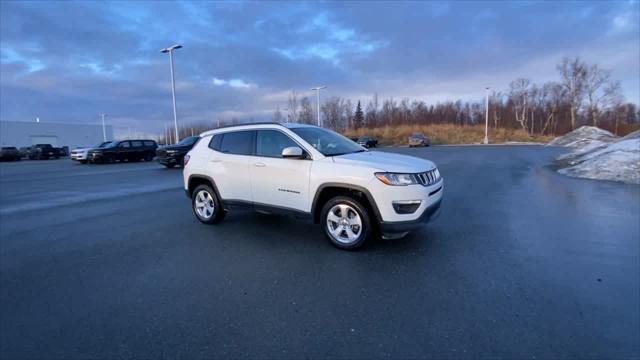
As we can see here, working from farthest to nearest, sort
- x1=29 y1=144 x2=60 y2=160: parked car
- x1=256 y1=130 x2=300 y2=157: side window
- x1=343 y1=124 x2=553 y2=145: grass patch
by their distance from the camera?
x1=343 y1=124 x2=553 y2=145: grass patch → x1=29 y1=144 x2=60 y2=160: parked car → x1=256 y1=130 x2=300 y2=157: side window

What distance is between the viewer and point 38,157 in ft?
136

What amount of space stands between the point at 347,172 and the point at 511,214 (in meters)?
4.29

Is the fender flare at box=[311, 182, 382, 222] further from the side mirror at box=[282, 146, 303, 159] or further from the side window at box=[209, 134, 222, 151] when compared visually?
the side window at box=[209, 134, 222, 151]

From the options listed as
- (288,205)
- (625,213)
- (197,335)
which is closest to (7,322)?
(197,335)

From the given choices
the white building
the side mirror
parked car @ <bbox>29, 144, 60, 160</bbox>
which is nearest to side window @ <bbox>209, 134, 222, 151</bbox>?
the side mirror

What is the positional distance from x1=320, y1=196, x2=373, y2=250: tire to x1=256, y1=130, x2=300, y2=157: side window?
1.19 metres

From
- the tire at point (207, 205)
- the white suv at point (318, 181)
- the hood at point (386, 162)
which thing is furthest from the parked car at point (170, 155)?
the hood at point (386, 162)

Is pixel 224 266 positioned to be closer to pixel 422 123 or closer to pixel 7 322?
pixel 7 322

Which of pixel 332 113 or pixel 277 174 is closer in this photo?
pixel 277 174

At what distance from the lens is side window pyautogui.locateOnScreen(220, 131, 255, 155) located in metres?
5.82

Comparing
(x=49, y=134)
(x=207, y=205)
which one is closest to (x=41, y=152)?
(x=49, y=134)

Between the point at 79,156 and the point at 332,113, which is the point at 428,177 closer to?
the point at 79,156

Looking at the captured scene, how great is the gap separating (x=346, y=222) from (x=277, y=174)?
1382mm

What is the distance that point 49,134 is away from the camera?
2586 inches
